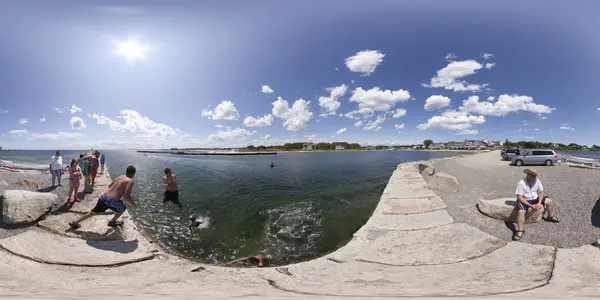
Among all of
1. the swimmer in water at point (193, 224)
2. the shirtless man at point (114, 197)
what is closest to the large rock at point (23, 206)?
the shirtless man at point (114, 197)

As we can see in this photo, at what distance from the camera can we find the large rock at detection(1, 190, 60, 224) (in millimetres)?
6579

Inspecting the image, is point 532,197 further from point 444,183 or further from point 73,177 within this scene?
point 73,177

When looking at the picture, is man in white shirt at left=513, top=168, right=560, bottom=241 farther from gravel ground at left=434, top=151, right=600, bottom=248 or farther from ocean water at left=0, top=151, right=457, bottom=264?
ocean water at left=0, top=151, right=457, bottom=264

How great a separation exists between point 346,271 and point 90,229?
7690mm

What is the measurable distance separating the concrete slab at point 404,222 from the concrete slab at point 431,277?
90.4 inches

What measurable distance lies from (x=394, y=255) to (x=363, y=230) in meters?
2.13

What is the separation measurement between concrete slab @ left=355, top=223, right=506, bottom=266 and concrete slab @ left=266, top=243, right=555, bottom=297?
290 mm

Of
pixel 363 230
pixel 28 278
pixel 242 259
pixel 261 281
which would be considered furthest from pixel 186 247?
pixel 363 230

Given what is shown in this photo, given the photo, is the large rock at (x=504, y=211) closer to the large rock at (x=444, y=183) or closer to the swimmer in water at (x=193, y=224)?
the large rock at (x=444, y=183)

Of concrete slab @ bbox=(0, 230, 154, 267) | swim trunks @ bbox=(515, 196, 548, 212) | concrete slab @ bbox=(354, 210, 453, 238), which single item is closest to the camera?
concrete slab @ bbox=(0, 230, 154, 267)

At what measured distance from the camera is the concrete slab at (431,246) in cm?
591

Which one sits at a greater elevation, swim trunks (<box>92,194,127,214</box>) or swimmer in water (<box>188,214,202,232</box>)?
swim trunks (<box>92,194,127,214</box>)

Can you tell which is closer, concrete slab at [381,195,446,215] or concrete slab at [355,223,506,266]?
concrete slab at [355,223,506,266]

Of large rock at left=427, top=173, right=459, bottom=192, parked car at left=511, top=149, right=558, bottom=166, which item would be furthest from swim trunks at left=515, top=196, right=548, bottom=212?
parked car at left=511, top=149, right=558, bottom=166
